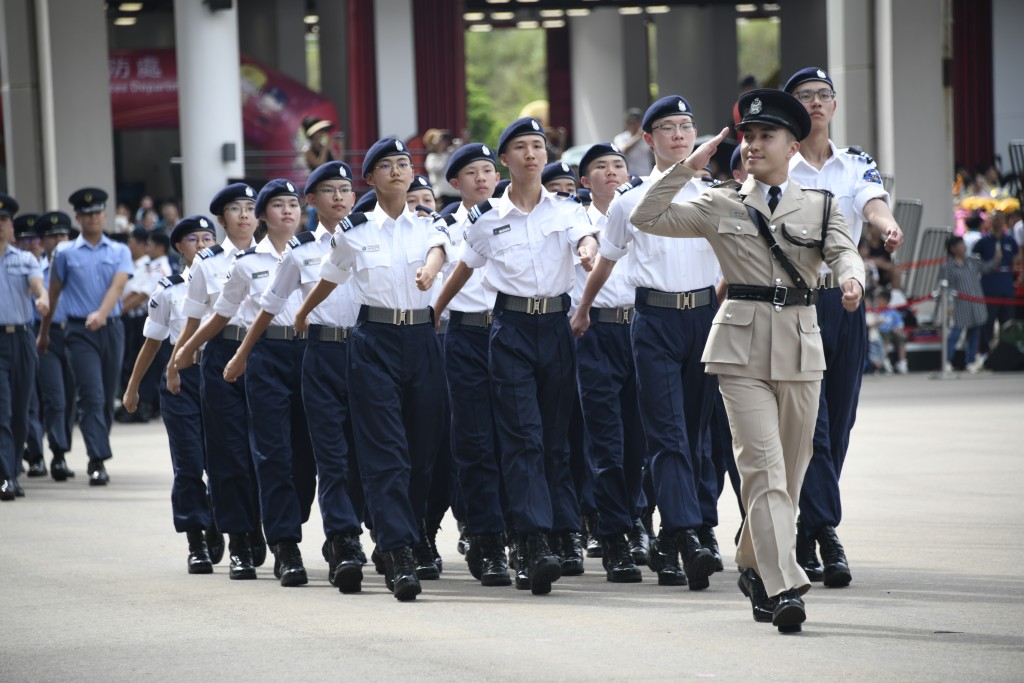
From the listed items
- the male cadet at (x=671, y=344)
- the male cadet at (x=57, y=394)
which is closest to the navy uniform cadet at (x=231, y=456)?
the male cadet at (x=671, y=344)

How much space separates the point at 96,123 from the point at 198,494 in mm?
16116

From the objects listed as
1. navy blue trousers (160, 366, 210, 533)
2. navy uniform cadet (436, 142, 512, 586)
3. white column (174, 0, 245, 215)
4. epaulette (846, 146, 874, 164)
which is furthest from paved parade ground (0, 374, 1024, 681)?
white column (174, 0, 245, 215)

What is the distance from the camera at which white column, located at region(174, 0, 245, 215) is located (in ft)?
79.0

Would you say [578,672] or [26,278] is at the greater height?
[26,278]

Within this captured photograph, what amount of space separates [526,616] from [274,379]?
2282mm

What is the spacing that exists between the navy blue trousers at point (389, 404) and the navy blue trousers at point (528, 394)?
0.36 metres

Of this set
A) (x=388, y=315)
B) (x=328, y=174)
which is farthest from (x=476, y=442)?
(x=328, y=174)

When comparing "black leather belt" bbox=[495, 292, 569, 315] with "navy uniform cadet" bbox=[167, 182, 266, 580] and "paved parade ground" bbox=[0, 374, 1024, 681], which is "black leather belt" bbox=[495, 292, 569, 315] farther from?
"navy uniform cadet" bbox=[167, 182, 266, 580]

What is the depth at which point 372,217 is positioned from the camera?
8.65m

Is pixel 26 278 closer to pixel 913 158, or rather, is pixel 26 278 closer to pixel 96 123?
pixel 96 123

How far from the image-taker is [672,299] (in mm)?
8469

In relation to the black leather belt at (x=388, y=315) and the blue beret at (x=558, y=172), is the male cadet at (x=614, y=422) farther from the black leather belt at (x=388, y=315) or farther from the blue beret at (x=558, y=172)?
the blue beret at (x=558, y=172)

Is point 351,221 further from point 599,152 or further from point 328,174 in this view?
point 599,152

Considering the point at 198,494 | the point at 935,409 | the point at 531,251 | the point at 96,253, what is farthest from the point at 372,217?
the point at 935,409
